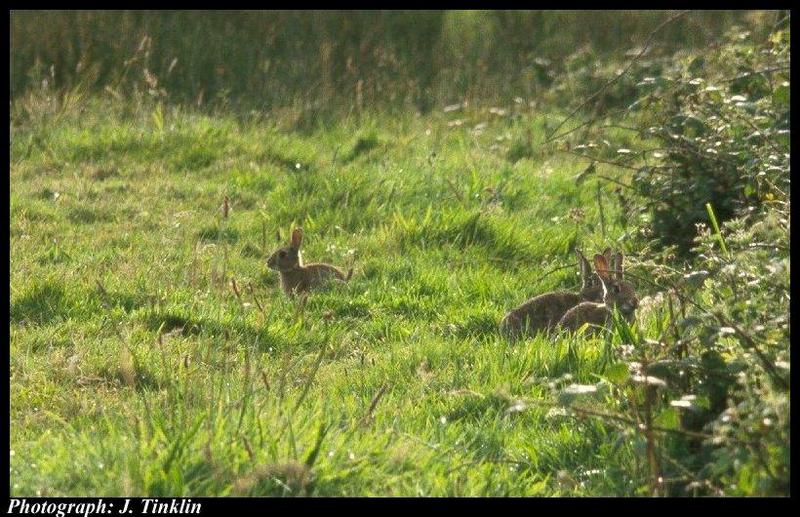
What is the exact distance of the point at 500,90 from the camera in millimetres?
13484

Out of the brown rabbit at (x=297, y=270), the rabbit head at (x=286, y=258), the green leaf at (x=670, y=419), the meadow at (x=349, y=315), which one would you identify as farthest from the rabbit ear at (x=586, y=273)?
the green leaf at (x=670, y=419)

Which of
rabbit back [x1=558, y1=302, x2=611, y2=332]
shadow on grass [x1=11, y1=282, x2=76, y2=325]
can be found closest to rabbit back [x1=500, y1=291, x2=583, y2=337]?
rabbit back [x1=558, y1=302, x2=611, y2=332]

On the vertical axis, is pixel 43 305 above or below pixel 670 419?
below

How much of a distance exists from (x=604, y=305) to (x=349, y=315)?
4.67ft

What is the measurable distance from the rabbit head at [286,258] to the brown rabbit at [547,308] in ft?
5.40

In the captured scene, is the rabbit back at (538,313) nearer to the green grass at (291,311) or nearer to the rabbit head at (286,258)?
the green grass at (291,311)

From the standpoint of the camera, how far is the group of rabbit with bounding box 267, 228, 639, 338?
6859mm

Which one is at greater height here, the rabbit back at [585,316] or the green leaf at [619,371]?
the green leaf at [619,371]

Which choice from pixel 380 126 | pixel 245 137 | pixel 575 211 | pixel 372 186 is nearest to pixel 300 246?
pixel 372 186

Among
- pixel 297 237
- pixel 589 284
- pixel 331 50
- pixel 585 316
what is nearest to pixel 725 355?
pixel 585 316

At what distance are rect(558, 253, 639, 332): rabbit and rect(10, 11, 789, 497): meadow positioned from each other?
0.54ft

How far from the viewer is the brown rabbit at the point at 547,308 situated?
6824mm

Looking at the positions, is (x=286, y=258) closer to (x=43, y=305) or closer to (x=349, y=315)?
(x=349, y=315)

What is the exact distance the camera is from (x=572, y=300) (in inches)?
289
